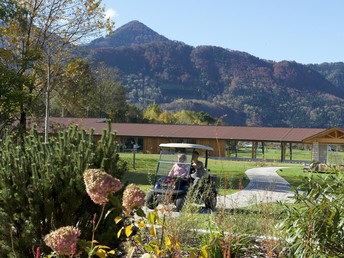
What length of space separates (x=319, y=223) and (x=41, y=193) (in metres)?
2.63

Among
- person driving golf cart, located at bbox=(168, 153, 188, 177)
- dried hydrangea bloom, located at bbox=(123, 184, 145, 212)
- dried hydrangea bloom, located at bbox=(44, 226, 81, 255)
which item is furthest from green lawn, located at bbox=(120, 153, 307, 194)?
dried hydrangea bloom, located at bbox=(44, 226, 81, 255)

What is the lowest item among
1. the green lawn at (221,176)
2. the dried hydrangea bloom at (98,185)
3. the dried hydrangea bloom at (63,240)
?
the green lawn at (221,176)

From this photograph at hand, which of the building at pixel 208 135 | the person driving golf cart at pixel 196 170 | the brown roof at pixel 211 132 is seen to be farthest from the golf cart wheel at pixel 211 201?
the brown roof at pixel 211 132

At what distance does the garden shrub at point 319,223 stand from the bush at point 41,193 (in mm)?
1817

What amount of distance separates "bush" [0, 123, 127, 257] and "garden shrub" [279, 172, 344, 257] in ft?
5.96

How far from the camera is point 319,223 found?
465 centimetres

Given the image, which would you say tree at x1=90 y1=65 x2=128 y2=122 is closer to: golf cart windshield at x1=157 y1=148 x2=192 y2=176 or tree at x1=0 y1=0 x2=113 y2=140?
tree at x1=0 y1=0 x2=113 y2=140

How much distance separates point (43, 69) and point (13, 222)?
22920mm

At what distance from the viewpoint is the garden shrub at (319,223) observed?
15.2 ft

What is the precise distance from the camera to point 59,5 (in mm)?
26766

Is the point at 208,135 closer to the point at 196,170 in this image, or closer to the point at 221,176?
the point at 221,176

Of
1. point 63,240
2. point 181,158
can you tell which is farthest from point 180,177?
point 63,240

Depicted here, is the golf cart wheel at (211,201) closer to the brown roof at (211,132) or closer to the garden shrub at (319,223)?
the garden shrub at (319,223)

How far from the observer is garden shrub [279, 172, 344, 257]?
182 inches
